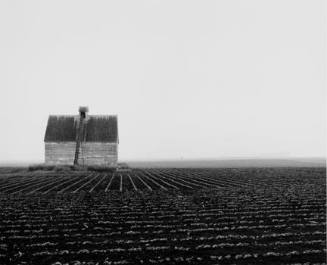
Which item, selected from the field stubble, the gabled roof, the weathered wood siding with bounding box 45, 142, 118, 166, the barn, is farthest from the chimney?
the field stubble

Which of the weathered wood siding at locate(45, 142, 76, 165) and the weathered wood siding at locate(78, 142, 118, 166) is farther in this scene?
the weathered wood siding at locate(78, 142, 118, 166)

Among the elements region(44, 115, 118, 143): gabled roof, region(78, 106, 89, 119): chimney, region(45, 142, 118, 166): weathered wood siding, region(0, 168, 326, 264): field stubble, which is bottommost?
region(0, 168, 326, 264): field stubble

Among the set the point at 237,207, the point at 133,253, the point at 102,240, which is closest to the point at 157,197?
the point at 237,207

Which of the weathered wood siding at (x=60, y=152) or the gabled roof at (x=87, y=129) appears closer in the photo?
the weathered wood siding at (x=60, y=152)

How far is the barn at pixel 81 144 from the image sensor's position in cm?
4559

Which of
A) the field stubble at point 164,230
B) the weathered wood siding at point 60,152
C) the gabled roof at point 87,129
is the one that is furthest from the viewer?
the gabled roof at point 87,129

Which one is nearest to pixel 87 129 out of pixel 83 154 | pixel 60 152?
pixel 83 154

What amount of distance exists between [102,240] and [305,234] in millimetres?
4705

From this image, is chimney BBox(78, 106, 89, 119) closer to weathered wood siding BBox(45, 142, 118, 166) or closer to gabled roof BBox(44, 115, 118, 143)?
gabled roof BBox(44, 115, 118, 143)

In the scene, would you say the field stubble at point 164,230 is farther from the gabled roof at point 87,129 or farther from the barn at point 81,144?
the gabled roof at point 87,129

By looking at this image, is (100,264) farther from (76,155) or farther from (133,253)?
(76,155)

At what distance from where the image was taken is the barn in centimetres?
4559

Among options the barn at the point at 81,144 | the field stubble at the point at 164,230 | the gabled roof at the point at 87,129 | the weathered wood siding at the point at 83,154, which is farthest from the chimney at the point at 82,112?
the field stubble at the point at 164,230

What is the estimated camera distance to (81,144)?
150 ft
